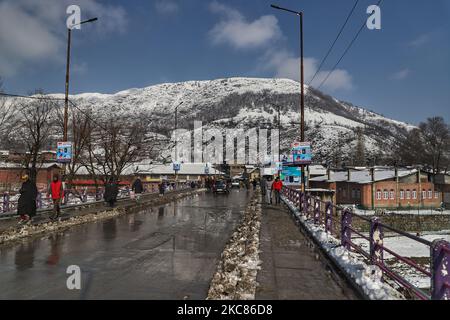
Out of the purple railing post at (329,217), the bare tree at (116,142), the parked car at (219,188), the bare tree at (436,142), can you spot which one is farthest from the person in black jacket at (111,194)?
the bare tree at (436,142)

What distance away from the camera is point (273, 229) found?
13.4 m

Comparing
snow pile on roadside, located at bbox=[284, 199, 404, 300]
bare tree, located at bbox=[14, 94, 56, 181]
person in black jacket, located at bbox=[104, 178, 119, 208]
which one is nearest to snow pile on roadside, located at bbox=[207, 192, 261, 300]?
snow pile on roadside, located at bbox=[284, 199, 404, 300]

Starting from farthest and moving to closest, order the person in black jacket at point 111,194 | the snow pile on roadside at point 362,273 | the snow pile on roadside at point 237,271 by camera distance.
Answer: the person in black jacket at point 111,194, the snow pile on roadside at point 237,271, the snow pile on roadside at point 362,273

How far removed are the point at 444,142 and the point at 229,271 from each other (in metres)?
85.9

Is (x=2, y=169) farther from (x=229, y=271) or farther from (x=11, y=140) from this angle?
(x=229, y=271)

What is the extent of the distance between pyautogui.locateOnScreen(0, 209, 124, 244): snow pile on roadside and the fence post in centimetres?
998

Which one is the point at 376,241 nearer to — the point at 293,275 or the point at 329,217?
the point at 293,275

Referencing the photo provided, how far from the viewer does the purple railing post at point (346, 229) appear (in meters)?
8.84

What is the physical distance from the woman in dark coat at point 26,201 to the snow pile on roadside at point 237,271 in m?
7.00

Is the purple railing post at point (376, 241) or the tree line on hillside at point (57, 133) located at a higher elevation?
the tree line on hillside at point (57, 133)

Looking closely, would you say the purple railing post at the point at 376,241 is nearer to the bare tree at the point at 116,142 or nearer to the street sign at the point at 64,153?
the street sign at the point at 64,153

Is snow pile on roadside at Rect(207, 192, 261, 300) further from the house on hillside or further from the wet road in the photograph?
the house on hillside

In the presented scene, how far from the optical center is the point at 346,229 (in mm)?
8922

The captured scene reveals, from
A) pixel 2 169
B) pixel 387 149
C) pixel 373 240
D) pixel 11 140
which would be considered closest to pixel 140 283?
pixel 373 240
